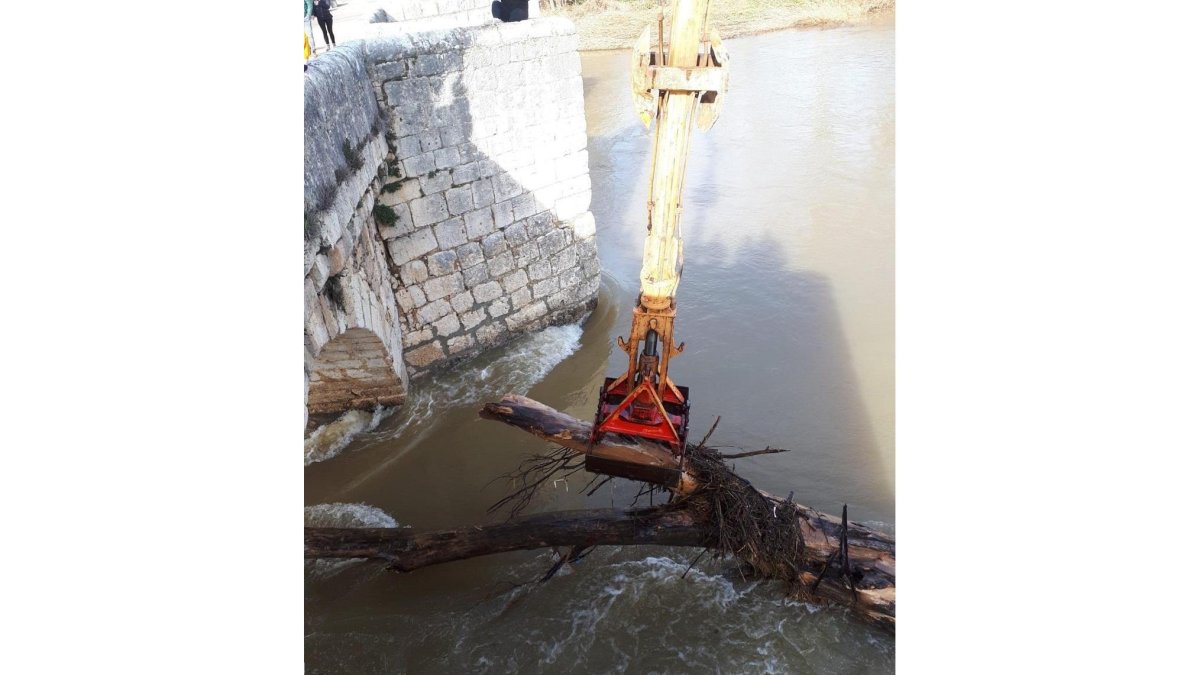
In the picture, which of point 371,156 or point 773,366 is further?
point 773,366

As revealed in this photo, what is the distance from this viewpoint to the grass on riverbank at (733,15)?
18344 millimetres

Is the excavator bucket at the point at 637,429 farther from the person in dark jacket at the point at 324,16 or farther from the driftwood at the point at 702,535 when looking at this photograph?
the person in dark jacket at the point at 324,16

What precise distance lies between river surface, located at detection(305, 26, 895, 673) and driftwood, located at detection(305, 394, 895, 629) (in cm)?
39

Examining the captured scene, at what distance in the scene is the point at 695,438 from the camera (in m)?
6.32

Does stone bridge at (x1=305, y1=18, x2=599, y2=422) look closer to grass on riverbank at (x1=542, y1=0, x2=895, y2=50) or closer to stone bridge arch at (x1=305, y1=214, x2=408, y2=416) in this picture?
stone bridge arch at (x1=305, y1=214, x2=408, y2=416)

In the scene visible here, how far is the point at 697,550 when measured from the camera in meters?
5.17

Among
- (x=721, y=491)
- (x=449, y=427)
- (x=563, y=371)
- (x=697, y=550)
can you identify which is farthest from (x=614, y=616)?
(x=563, y=371)

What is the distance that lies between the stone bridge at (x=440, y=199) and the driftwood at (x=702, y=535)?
1.25 meters

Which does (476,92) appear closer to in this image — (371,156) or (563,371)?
(371,156)

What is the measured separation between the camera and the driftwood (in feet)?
14.0

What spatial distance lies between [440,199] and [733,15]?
15.3 m

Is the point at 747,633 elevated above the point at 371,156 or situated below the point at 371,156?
below

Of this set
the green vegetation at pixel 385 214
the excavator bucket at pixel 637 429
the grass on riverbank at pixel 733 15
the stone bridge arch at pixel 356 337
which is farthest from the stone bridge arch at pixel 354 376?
the grass on riverbank at pixel 733 15

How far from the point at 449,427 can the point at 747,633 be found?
2.95 metres
